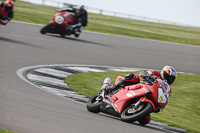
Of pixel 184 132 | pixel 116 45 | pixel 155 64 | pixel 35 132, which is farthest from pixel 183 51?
pixel 35 132

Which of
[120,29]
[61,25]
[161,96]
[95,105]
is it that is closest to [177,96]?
[95,105]

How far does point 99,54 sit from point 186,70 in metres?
3.41

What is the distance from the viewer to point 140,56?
58.2 ft

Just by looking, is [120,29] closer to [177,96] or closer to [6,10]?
[6,10]

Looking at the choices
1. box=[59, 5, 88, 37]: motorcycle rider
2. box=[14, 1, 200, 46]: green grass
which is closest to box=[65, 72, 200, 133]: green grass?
box=[59, 5, 88, 37]: motorcycle rider

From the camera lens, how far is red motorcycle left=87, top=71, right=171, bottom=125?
678 centimetres

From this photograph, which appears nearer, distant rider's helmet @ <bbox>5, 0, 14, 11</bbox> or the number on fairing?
the number on fairing

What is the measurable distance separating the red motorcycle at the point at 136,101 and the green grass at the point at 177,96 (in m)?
1.23

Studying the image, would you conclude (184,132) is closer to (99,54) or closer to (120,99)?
(120,99)

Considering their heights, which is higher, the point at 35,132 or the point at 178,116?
the point at 35,132

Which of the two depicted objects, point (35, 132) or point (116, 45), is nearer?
point (35, 132)

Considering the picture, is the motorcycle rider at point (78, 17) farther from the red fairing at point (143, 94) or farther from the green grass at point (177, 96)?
the red fairing at point (143, 94)

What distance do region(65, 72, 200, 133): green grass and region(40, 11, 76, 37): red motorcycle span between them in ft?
21.6

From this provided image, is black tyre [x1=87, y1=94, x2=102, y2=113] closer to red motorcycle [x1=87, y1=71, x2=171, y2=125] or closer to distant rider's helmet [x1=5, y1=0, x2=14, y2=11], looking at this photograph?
red motorcycle [x1=87, y1=71, x2=171, y2=125]
